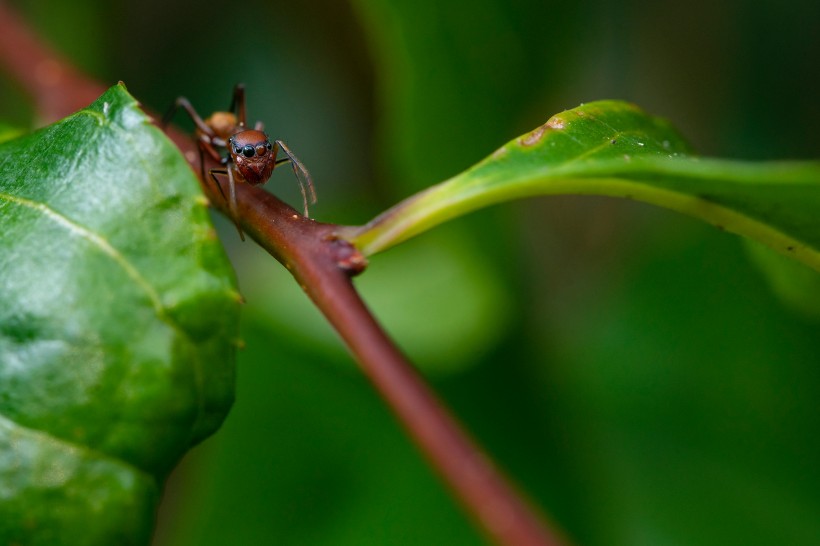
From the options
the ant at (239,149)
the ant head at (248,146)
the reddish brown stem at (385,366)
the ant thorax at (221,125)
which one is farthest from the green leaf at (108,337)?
the ant thorax at (221,125)

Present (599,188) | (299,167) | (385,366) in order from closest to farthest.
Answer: (385,366)
(599,188)
(299,167)

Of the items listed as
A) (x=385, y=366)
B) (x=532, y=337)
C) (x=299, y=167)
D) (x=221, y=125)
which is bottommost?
(x=532, y=337)

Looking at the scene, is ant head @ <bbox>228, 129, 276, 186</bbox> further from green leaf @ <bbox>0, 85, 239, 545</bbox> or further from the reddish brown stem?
green leaf @ <bbox>0, 85, 239, 545</bbox>

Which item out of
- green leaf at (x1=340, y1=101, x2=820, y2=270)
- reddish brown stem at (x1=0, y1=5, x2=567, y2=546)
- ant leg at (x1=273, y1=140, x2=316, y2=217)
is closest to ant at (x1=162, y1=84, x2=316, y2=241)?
ant leg at (x1=273, y1=140, x2=316, y2=217)

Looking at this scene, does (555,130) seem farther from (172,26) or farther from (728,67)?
(172,26)

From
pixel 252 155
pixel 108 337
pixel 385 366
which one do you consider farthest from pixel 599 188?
pixel 252 155

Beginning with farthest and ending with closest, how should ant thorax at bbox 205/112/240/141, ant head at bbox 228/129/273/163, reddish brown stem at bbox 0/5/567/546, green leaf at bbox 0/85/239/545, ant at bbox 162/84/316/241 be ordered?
ant thorax at bbox 205/112/240/141
ant head at bbox 228/129/273/163
ant at bbox 162/84/316/241
green leaf at bbox 0/85/239/545
reddish brown stem at bbox 0/5/567/546

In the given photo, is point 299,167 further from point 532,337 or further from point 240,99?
point 532,337
